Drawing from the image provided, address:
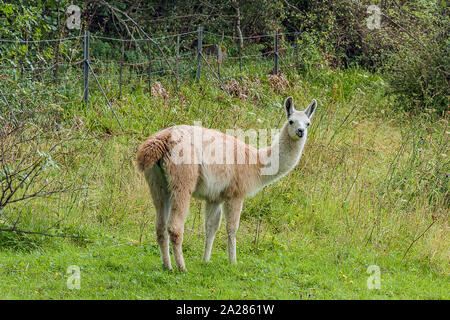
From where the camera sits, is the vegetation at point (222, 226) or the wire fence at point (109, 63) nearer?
the vegetation at point (222, 226)

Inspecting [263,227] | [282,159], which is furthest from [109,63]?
[282,159]

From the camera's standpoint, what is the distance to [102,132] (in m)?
10.0

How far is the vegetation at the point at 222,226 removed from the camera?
5.55 metres

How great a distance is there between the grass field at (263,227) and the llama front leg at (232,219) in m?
0.15

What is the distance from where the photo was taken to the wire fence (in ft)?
30.9

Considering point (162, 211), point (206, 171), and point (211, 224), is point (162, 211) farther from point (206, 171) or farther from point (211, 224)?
point (211, 224)

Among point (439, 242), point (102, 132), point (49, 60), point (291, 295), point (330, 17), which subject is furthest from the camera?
point (330, 17)

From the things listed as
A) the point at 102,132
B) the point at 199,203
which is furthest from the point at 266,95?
the point at 199,203

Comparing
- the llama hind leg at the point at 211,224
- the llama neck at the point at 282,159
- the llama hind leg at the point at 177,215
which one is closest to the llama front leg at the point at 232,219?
the llama hind leg at the point at 211,224

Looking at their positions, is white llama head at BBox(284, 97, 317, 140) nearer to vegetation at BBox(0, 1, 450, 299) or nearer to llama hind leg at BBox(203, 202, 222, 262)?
llama hind leg at BBox(203, 202, 222, 262)

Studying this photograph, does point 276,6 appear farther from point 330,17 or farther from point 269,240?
point 269,240

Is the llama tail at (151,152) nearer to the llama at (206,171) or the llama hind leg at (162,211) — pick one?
the llama at (206,171)

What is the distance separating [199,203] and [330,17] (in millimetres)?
9753

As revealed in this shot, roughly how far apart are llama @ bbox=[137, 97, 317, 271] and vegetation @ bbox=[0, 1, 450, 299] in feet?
1.50
